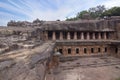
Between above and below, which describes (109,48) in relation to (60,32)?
below

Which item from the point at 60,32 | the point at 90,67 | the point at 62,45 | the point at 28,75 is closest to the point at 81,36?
the point at 60,32

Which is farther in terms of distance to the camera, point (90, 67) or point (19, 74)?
point (90, 67)

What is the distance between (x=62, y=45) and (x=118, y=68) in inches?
338

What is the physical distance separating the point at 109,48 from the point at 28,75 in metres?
22.3

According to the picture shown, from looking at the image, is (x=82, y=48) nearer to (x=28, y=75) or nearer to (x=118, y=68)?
(x=118, y=68)

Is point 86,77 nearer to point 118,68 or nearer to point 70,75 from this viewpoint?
point 70,75

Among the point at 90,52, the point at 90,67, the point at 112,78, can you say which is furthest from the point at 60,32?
the point at 112,78

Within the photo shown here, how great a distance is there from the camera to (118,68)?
59.6 feet

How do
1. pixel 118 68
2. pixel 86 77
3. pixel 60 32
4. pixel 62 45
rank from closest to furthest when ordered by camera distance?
pixel 86 77, pixel 118 68, pixel 62 45, pixel 60 32

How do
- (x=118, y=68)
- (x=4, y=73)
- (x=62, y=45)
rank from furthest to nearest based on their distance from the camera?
(x=62, y=45)
(x=118, y=68)
(x=4, y=73)

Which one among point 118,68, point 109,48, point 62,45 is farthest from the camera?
point 109,48

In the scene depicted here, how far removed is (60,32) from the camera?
27.3 metres

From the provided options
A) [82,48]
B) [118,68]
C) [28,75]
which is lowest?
[118,68]

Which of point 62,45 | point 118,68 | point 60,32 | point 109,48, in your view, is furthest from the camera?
point 60,32
